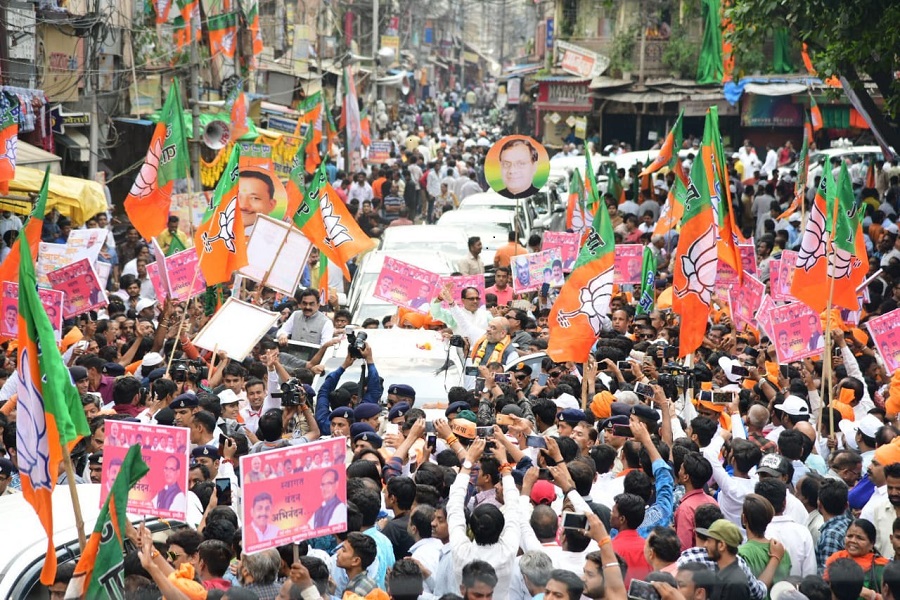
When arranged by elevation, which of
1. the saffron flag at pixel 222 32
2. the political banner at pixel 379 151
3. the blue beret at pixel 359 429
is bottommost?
the political banner at pixel 379 151

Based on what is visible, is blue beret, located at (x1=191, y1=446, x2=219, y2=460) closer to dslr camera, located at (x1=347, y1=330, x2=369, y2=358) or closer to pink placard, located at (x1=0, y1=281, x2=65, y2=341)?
dslr camera, located at (x1=347, y1=330, x2=369, y2=358)

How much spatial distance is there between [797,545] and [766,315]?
4.29 m

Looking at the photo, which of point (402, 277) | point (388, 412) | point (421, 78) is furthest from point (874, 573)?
point (421, 78)

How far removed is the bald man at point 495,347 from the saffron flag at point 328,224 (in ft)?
7.79

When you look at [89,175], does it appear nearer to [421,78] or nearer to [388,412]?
[388,412]

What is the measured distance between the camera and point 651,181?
933 inches

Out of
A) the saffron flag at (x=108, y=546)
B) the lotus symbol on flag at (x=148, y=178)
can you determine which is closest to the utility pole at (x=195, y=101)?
the lotus symbol on flag at (x=148, y=178)

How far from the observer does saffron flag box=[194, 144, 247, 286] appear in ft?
36.3

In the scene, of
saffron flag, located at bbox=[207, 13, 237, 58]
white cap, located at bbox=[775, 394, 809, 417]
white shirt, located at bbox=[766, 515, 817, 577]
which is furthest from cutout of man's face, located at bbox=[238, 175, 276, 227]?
white shirt, located at bbox=[766, 515, 817, 577]

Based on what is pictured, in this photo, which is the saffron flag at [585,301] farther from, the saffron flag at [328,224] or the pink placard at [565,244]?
the pink placard at [565,244]

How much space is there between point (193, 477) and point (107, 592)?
2405mm

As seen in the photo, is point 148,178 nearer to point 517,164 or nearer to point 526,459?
point 517,164

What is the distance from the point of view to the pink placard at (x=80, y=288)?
36.3 ft

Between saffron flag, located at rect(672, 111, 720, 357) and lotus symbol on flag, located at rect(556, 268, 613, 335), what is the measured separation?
54cm
